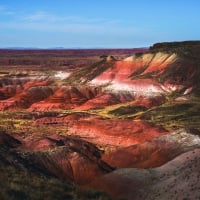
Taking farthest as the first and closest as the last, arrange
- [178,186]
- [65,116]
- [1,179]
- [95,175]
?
[65,116], [95,175], [178,186], [1,179]

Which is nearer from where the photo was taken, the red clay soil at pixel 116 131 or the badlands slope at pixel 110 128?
the badlands slope at pixel 110 128

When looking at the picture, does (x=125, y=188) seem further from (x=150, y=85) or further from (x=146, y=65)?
(x=146, y=65)

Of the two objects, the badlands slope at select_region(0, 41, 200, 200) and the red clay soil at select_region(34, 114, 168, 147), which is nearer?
the badlands slope at select_region(0, 41, 200, 200)

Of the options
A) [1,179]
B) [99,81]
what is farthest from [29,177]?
[99,81]

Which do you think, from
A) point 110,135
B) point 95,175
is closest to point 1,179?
point 95,175

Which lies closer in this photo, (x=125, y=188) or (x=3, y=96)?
(x=125, y=188)

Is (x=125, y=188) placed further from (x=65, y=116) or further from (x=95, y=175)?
(x=65, y=116)

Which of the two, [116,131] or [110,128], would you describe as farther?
[110,128]

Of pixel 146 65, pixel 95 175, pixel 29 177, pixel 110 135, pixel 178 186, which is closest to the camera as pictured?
pixel 29 177

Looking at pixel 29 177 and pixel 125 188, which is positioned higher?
pixel 29 177
